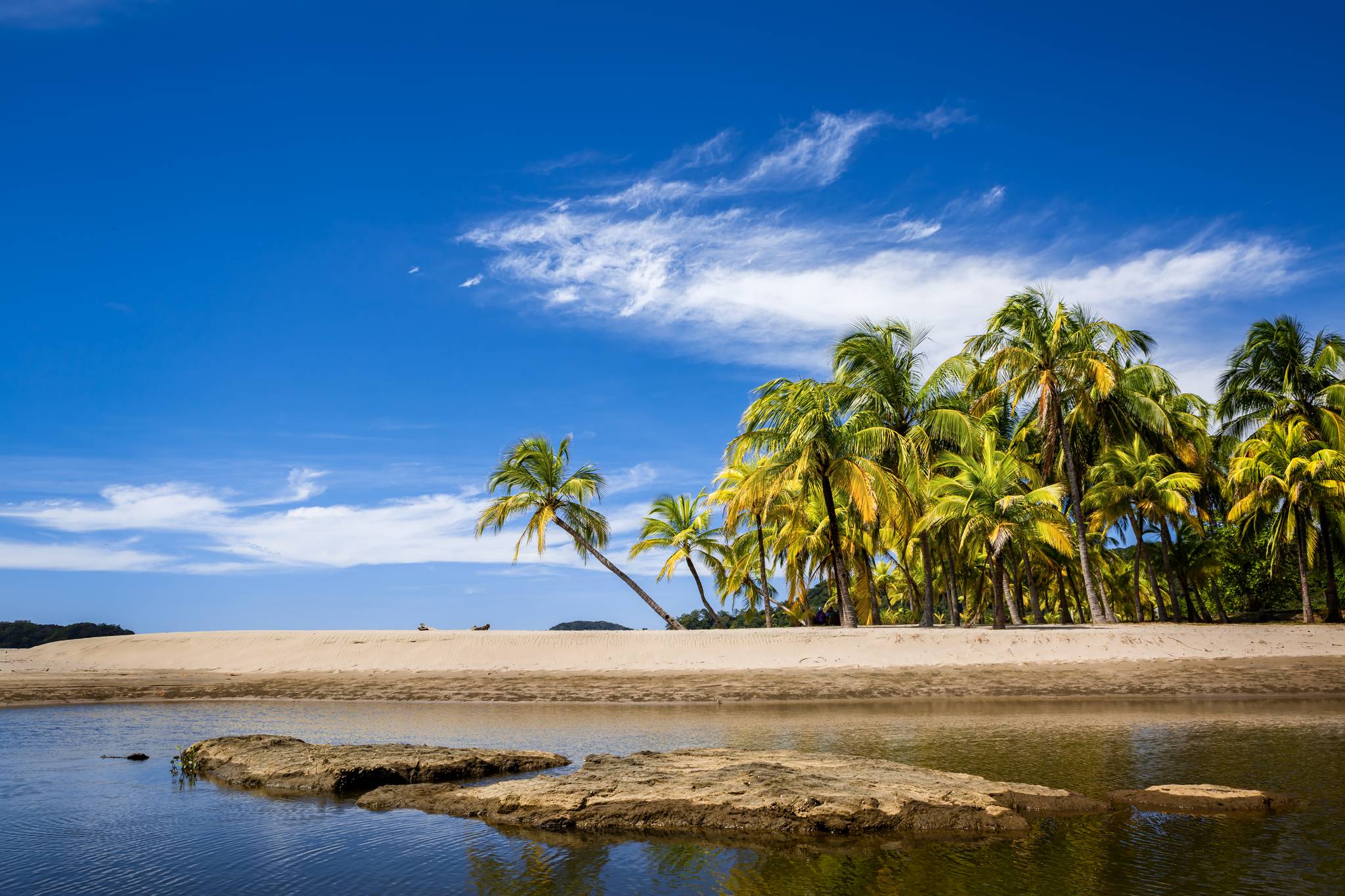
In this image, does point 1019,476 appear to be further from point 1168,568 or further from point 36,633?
point 36,633

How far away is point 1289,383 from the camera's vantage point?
110 feet

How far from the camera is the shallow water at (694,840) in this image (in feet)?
20.8

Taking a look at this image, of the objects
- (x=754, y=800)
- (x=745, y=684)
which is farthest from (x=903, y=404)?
(x=754, y=800)

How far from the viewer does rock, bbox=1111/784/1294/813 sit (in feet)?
26.7

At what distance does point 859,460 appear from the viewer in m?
26.7

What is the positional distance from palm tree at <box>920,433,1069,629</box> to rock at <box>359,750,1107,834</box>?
53.3ft

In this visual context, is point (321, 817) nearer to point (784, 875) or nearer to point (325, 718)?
point (784, 875)

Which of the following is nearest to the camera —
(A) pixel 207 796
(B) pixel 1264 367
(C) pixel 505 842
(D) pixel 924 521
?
(C) pixel 505 842

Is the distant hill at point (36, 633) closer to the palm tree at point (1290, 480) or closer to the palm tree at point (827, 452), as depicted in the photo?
the palm tree at point (827, 452)

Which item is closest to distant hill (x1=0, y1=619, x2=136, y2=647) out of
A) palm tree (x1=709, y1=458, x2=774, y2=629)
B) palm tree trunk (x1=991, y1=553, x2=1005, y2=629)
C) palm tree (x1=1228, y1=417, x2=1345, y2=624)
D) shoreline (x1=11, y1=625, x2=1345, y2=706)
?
shoreline (x1=11, y1=625, x2=1345, y2=706)

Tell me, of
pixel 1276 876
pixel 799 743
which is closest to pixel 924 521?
pixel 799 743

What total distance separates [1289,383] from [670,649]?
27018 millimetres

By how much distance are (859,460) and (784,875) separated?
2104cm

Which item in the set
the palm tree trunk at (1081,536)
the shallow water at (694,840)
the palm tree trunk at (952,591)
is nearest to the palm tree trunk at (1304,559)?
the palm tree trunk at (1081,536)
